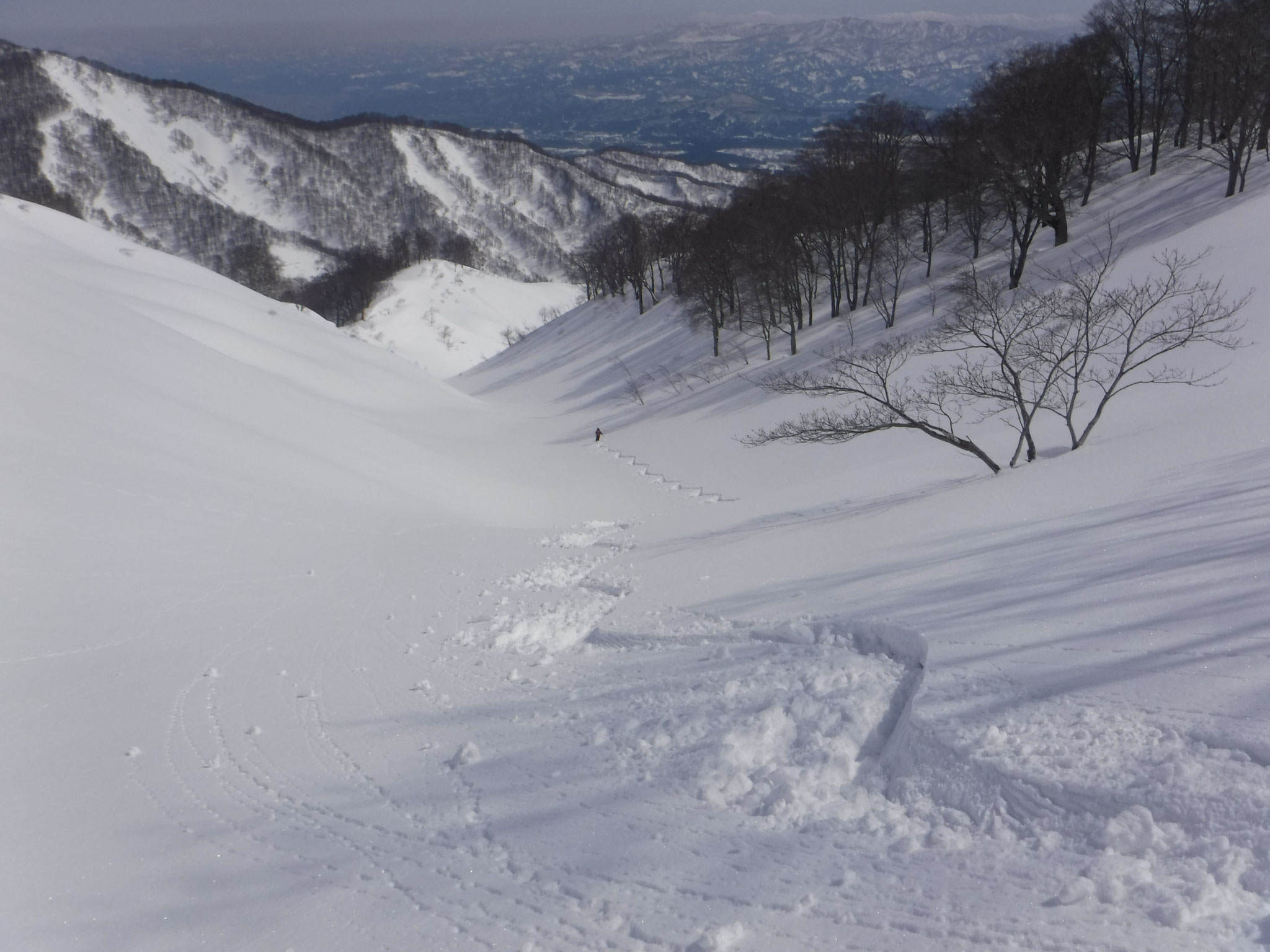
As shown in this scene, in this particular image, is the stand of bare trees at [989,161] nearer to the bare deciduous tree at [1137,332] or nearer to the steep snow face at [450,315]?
the bare deciduous tree at [1137,332]

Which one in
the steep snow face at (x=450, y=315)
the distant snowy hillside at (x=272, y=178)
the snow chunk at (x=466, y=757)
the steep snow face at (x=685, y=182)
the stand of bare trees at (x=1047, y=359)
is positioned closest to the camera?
the snow chunk at (x=466, y=757)

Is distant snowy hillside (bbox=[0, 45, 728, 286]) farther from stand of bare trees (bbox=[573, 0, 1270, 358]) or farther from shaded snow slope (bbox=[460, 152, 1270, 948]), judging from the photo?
shaded snow slope (bbox=[460, 152, 1270, 948])

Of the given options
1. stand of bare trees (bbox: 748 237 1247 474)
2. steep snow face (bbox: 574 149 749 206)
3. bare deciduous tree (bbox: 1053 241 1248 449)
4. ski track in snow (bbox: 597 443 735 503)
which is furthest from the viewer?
steep snow face (bbox: 574 149 749 206)

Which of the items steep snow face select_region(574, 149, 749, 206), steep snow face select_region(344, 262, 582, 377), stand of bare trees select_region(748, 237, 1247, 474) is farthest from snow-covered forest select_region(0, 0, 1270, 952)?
steep snow face select_region(574, 149, 749, 206)

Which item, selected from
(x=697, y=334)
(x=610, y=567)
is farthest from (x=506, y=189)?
(x=610, y=567)

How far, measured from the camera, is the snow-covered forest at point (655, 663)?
4.18 metres

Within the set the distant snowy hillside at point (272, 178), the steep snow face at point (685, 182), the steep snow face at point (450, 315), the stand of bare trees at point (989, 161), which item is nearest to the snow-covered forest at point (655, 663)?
the stand of bare trees at point (989, 161)

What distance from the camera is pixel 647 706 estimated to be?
21.3 feet

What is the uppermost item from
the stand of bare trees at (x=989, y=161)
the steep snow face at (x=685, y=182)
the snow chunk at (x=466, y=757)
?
the steep snow face at (x=685, y=182)

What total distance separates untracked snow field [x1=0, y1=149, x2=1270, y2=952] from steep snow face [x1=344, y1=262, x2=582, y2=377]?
63383mm

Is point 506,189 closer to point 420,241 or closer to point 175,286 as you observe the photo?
point 420,241

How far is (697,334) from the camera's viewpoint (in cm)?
4444

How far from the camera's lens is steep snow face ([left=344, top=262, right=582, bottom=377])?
7875cm

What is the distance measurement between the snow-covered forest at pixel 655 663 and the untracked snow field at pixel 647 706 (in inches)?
1.3
